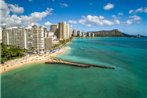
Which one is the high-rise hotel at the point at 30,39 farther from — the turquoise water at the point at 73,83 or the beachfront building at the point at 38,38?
the turquoise water at the point at 73,83

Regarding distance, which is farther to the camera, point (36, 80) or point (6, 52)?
point (6, 52)

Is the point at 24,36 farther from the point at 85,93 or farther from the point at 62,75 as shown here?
the point at 85,93

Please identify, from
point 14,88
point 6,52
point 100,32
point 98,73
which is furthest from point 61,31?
point 100,32

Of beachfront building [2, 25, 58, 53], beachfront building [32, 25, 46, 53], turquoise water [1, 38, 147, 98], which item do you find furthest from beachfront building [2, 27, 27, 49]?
turquoise water [1, 38, 147, 98]

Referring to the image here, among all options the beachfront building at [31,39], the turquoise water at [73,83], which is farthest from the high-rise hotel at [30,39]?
the turquoise water at [73,83]

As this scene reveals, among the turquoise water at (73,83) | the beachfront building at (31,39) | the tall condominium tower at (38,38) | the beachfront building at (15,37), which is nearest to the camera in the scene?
the turquoise water at (73,83)

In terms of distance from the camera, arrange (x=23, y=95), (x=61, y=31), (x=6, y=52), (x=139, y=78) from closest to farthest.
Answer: (x=23, y=95) < (x=139, y=78) < (x=6, y=52) < (x=61, y=31)

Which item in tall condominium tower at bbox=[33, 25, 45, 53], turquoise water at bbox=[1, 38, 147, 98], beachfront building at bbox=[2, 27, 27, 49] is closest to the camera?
turquoise water at bbox=[1, 38, 147, 98]

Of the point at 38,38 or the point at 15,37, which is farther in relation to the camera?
the point at 15,37

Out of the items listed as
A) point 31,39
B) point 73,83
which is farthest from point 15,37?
point 73,83

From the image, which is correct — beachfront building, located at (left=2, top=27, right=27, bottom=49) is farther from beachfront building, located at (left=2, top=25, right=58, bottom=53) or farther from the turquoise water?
the turquoise water

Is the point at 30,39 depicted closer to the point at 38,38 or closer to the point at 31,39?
the point at 31,39
